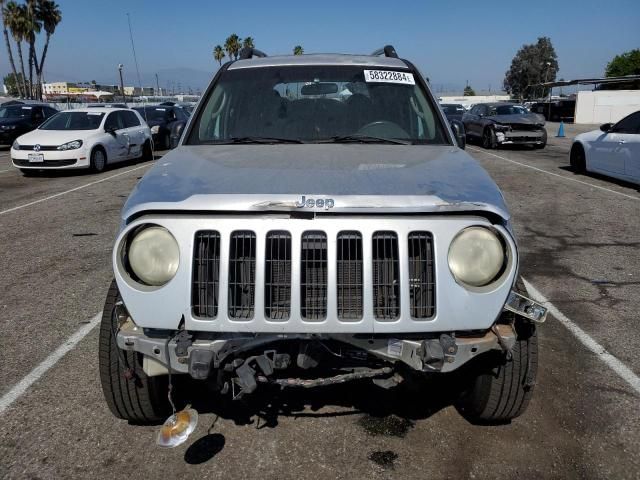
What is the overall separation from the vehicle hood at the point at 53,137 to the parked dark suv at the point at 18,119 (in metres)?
7.53

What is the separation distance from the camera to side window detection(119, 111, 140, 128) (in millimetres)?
15211

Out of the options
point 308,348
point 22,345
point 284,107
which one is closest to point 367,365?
point 308,348

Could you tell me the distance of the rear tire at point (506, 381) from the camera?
2.65 m

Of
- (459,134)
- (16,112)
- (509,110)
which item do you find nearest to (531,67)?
(509,110)

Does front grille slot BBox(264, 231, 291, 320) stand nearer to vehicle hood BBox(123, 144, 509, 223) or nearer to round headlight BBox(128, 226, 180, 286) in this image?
vehicle hood BBox(123, 144, 509, 223)

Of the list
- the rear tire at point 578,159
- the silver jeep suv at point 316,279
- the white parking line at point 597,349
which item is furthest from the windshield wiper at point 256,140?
the rear tire at point 578,159

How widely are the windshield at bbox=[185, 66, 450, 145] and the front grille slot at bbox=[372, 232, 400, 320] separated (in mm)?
1468

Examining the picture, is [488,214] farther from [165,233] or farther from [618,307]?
[618,307]

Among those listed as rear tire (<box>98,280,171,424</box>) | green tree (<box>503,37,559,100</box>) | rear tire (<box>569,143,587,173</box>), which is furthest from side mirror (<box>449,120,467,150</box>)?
green tree (<box>503,37,559,100</box>)

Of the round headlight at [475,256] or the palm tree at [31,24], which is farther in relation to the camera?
the palm tree at [31,24]

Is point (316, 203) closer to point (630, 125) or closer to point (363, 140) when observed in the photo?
point (363, 140)

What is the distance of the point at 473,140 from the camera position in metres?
21.1

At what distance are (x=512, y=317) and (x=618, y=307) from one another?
2.84 metres

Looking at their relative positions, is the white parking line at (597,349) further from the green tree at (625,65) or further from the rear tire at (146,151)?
the green tree at (625,65)
